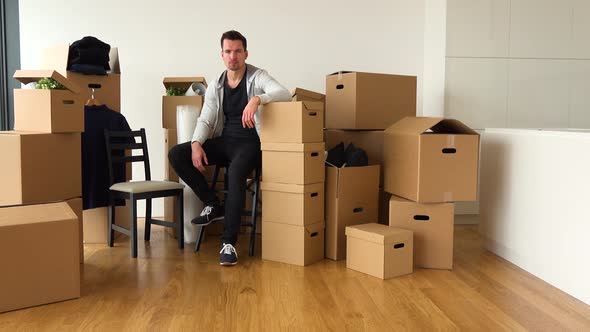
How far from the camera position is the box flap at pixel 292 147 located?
9.80 ft

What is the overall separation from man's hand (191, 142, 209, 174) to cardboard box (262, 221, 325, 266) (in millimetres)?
523

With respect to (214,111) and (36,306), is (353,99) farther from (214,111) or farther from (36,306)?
(36,306)

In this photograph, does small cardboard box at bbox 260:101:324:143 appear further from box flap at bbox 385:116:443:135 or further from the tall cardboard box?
the tall cardboard box

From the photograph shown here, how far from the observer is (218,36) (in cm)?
A: 434

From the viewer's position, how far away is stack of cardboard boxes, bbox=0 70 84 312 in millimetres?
2234

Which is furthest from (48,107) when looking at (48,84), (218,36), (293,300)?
(218,36)

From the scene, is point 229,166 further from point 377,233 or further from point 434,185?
point 434,185

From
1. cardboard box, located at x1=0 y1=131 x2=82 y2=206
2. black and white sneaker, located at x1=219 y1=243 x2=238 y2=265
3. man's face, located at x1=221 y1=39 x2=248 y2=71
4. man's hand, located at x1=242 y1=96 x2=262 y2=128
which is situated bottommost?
black and white sneaker, located at x1=219 y1=243 x2=238 y2=265

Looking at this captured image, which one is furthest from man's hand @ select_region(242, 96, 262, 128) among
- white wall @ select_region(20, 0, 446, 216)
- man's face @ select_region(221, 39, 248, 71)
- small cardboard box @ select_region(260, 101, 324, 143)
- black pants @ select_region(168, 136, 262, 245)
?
white wall @ select_region(20, 0, 446, 216)

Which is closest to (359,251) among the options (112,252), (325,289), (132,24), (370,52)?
(325,289)

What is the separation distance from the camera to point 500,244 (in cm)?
318

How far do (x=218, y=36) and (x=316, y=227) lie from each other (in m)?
1.97

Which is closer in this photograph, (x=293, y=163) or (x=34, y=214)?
(x=34, y=214)

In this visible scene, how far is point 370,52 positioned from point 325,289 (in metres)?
2.39
